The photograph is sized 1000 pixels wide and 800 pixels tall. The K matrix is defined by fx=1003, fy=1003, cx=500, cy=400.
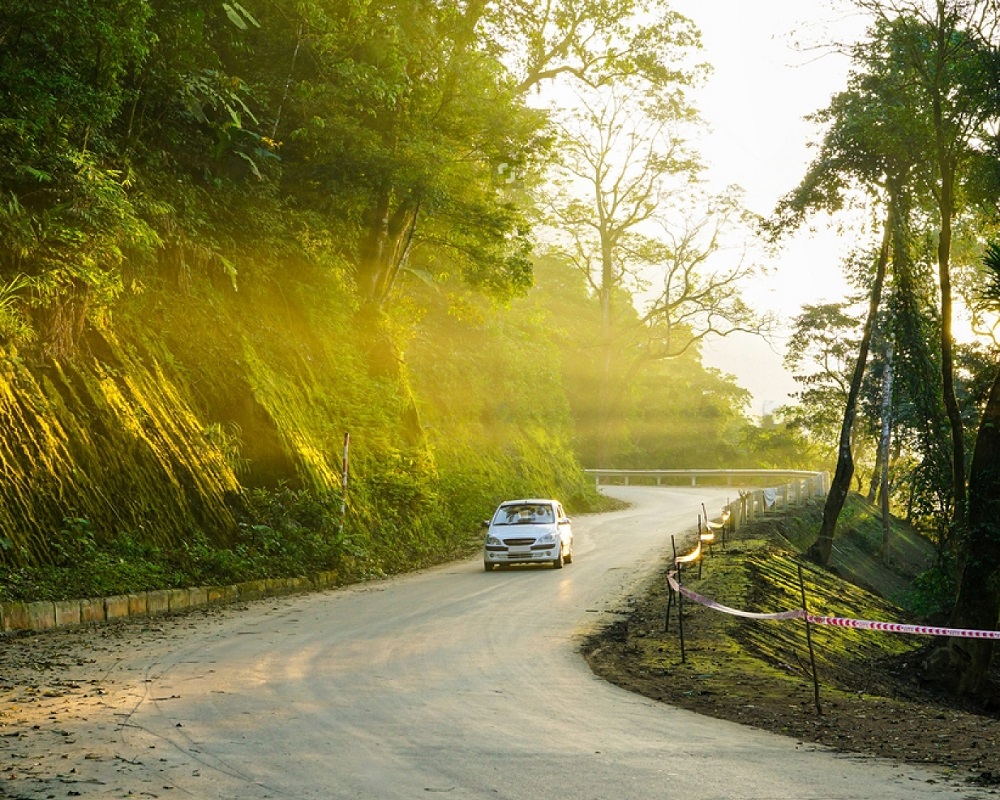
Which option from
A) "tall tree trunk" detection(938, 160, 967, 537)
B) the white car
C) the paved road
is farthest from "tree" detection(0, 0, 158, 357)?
"tall tree trunk" detection(938, 160, 967, 537)

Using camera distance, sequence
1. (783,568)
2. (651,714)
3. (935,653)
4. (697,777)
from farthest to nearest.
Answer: (783,568)
(935,653)
(651,714)
(697,777)

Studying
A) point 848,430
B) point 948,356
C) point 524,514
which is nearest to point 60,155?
point 524,514

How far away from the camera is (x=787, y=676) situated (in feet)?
37.3

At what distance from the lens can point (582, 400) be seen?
65.5 meters

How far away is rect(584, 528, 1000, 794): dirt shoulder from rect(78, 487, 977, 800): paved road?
0.50m

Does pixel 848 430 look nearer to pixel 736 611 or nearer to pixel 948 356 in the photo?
pixel 948 356

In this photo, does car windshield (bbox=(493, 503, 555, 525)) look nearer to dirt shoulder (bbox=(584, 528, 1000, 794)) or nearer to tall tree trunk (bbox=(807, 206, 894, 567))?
dirt shoulder (bbox=(584, 528, 1000, 794))

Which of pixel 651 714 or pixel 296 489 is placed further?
pixel 296 489

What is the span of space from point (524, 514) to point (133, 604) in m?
11.5

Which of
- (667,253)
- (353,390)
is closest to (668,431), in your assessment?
(667,253)

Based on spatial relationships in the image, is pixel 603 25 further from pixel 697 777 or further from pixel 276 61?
pixel 697 777

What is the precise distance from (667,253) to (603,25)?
2821 cm

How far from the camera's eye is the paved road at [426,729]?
6.22 meters

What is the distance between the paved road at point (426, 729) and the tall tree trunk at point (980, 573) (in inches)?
216
